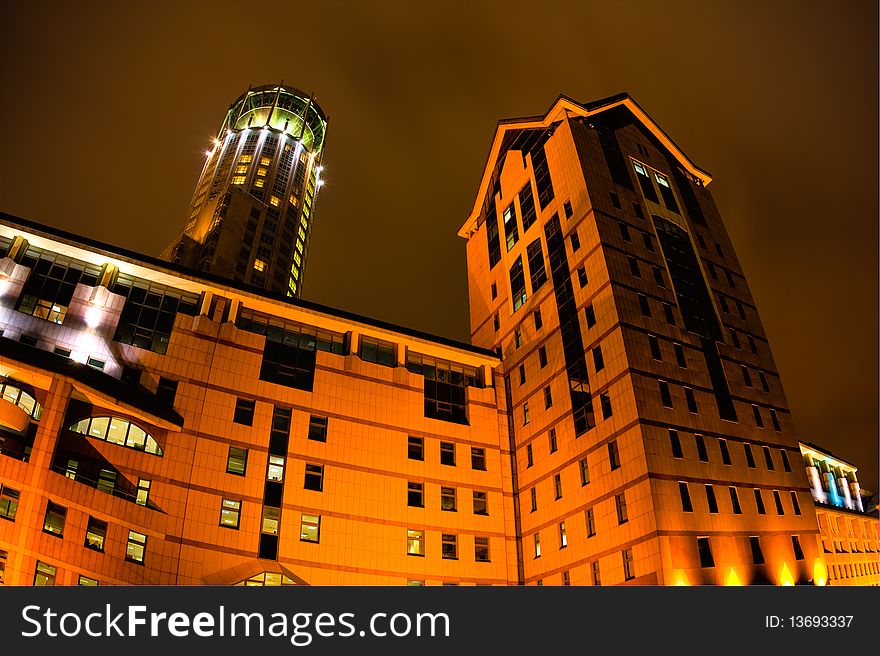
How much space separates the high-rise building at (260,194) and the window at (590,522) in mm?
78896

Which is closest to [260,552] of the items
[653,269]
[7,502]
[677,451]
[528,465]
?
[7,502]

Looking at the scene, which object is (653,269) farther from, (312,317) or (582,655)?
(582,655)

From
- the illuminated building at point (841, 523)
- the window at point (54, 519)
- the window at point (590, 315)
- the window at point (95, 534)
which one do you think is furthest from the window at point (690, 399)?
the window at point (54, 519)

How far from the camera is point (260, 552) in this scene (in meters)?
39.3

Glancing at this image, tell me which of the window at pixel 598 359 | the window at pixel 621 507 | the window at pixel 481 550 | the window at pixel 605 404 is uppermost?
the window at pixel 598 359

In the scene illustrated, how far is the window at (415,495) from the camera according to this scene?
46156 mm

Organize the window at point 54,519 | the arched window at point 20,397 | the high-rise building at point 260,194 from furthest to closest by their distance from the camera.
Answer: the high-rise building at point 260,194 → the arched window at point 20,397 → the window at point 54,519

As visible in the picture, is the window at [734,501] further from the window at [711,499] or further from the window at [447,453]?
the window at [447,453]

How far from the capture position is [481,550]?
46938 mm

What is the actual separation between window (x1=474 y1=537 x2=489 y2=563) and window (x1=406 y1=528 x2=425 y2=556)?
14.5 feet

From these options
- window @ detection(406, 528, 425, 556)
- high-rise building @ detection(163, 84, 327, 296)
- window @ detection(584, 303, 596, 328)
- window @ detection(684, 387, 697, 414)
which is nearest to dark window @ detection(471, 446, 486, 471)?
window @ detection(406, 528, 425, 556)

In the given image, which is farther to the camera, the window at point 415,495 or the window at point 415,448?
the window at point 415,448

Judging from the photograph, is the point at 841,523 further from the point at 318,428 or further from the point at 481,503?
the point at 318,428

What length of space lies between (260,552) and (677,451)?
27.8m
